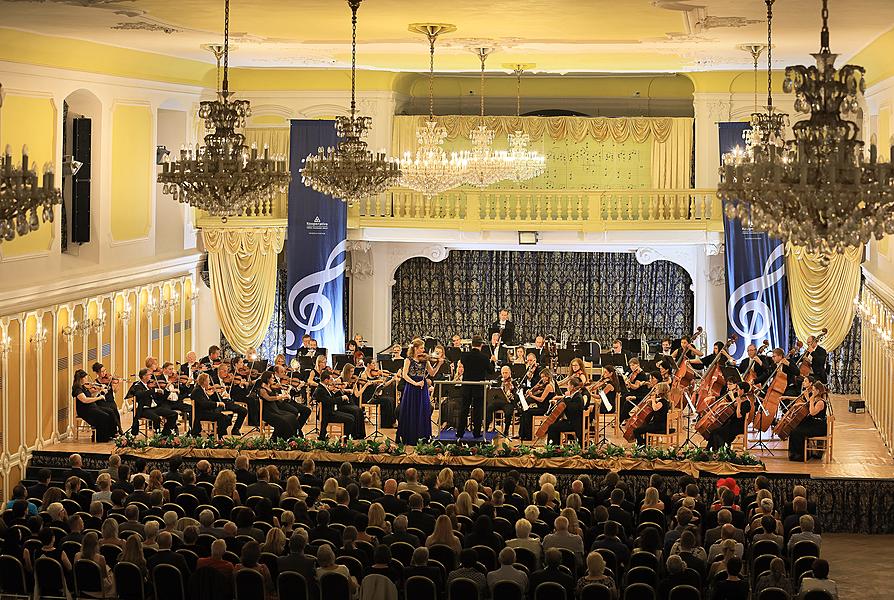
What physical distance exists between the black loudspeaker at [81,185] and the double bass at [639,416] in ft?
30.7

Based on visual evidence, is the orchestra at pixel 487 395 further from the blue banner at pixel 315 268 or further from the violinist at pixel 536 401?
the blue banner at pixel 315 268

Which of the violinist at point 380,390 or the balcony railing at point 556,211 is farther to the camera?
the balcony railing at point 556,211

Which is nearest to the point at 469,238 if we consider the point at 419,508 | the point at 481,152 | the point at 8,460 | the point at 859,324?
the point at 481,152

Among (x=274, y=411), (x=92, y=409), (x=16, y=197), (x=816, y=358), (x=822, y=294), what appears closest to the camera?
(x=16, y=197)

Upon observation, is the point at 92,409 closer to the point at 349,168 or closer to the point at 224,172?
the point at 349,168

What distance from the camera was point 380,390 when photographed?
19.6 m

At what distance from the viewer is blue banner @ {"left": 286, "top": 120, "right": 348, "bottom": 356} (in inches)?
947

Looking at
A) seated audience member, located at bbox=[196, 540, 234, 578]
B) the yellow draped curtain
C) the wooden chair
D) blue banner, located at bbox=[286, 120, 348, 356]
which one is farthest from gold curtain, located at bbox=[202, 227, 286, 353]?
seated audience member, located at bbox=[196, 540, 234, 578]

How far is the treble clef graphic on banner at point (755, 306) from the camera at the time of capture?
24000mm

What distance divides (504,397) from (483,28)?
5471 mm

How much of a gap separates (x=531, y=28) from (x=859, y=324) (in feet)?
35.9

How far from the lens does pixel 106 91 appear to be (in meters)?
21.0

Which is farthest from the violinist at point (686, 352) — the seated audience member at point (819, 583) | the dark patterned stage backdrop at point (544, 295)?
the seated audience member at point (819, 583)

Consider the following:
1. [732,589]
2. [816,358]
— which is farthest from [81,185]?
[732,589]
